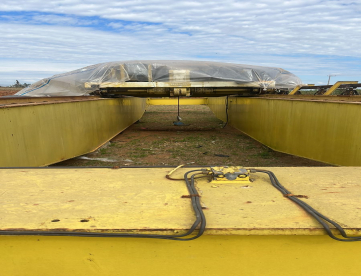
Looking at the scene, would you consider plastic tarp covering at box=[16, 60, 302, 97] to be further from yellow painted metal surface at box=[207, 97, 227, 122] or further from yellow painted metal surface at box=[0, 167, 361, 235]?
yellow painted metal surface at box=[0, 167, 361, 235]

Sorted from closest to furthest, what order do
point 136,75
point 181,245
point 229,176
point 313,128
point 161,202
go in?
point 181,245 → point 161,202 → point 229,176 → point 313,128 → point 136,75

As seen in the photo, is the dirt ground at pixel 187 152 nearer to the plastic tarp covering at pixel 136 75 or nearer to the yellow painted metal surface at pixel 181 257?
the plastic tarp covering at pixel 136 75

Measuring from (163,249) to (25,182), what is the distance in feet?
3.62

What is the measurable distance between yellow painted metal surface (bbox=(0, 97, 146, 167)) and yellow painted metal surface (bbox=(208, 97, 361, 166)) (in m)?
4.59

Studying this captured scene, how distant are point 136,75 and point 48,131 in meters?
4.04

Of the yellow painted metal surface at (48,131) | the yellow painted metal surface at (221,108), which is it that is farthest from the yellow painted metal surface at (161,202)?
the yellow painted metal surface at (221,108)

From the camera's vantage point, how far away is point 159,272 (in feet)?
4.11

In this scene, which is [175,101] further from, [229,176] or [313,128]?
[229,176]

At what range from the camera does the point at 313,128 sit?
4.91 metres

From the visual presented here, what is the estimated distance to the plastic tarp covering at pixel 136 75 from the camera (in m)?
8.01

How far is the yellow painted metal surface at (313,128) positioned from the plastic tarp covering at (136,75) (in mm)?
1154

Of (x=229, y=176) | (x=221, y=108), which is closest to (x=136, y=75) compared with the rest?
(x=229, y=176)

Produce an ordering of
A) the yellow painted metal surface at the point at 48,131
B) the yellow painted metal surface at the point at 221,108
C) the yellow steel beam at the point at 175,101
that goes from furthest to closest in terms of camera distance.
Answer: the yellow steel beam at the point at 175,101, the yellow painted metal surface at the point at 221,108, the yellow painted metal surface at the point at 48,131

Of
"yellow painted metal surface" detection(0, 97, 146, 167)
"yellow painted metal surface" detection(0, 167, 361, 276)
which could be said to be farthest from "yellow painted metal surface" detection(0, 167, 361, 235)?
"yellow painted metal surface" detection(0, 97, 146, 167)
